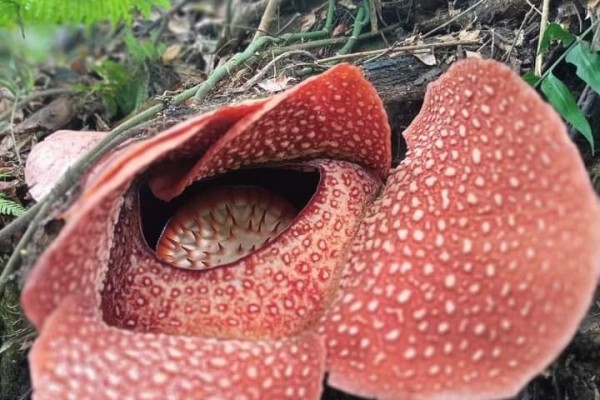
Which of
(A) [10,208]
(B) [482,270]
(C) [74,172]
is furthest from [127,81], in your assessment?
(B) [482,270]

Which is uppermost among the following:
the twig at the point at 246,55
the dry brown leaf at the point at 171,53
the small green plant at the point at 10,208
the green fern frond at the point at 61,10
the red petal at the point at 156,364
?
the green fern frond at the point at 61,10

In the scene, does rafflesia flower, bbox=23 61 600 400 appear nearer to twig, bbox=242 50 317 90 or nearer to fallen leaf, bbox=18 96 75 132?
twig, bbox=242 50 317 90

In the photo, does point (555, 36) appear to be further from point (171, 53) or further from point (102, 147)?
point (171, 53)

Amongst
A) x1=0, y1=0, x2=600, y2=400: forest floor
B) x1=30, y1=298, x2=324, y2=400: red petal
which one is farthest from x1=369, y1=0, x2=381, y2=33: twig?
x1=30, y1=298, x2=324, y2=400: red petal

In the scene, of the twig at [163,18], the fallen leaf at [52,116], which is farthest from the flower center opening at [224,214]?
the twig at [163,18]

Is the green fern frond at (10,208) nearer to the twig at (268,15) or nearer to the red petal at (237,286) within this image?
the red petal at (237,286)

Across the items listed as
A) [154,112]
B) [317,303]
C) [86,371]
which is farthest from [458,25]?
[86,371]
